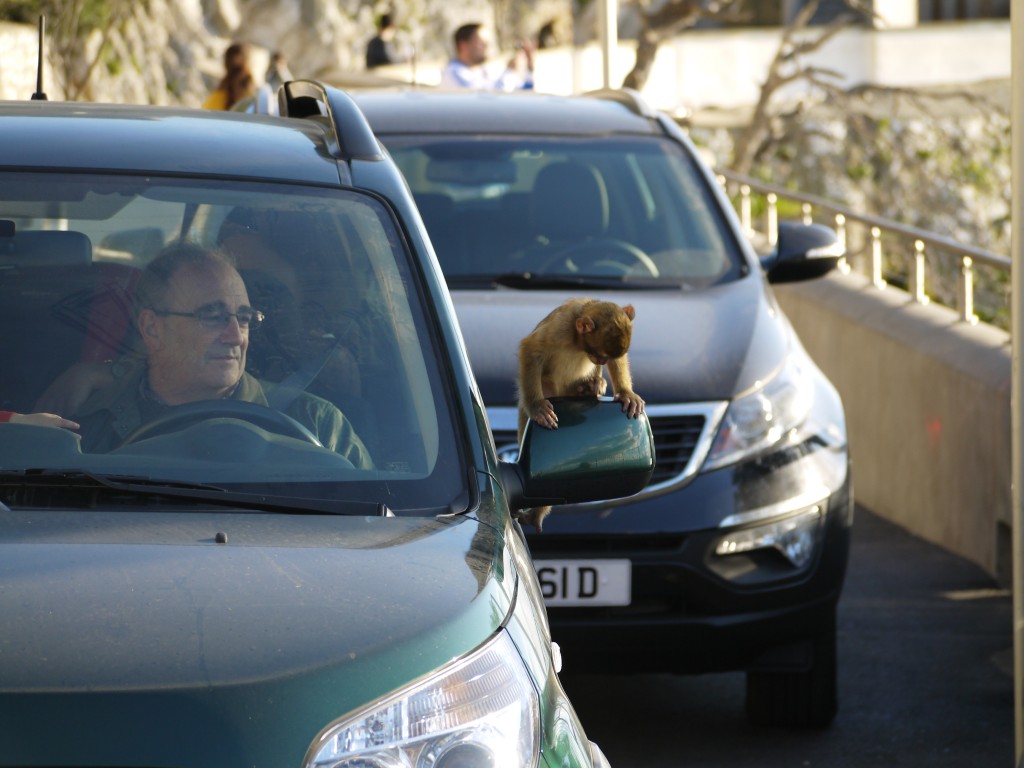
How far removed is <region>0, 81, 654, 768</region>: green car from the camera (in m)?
2.41

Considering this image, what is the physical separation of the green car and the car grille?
1.58 meters

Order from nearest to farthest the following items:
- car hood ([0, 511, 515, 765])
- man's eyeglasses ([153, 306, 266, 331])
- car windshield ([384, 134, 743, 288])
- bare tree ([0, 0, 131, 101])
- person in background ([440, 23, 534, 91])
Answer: car hood ([0, 511, 515, 765]) < man's eyeglasses ([153, 306, 266, 331]) < car windshield ([384, 134, 743, 288]) < person in background ([440, 23, 534, 91]) < bare tree ([0, 0, 131, 101])

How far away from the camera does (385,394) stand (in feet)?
11.1

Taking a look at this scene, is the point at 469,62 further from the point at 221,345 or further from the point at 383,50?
the point at 383,50

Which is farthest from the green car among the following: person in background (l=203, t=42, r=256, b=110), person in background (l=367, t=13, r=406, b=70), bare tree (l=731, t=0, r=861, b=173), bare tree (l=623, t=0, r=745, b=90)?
person in background (l=367, t=13, r=406, b=70)

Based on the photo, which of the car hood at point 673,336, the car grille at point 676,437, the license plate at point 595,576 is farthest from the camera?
the car hood at point 673,336

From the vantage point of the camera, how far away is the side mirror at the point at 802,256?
6773 mm

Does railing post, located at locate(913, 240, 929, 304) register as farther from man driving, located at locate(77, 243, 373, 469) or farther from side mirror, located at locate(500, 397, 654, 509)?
man driving, located at locate(77, 243, 373, 469)

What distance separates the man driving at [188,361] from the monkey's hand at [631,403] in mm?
1272

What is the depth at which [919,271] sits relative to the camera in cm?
945

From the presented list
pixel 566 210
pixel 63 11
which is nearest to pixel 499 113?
pixel 566 210

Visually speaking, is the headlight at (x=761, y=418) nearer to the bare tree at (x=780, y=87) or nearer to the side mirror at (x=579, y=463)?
the side mirror at (x=579, y=463)

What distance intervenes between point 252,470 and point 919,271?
6.79 m

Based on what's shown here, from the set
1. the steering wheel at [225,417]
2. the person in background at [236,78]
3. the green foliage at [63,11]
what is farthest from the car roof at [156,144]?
the green foliage at [63,11]
